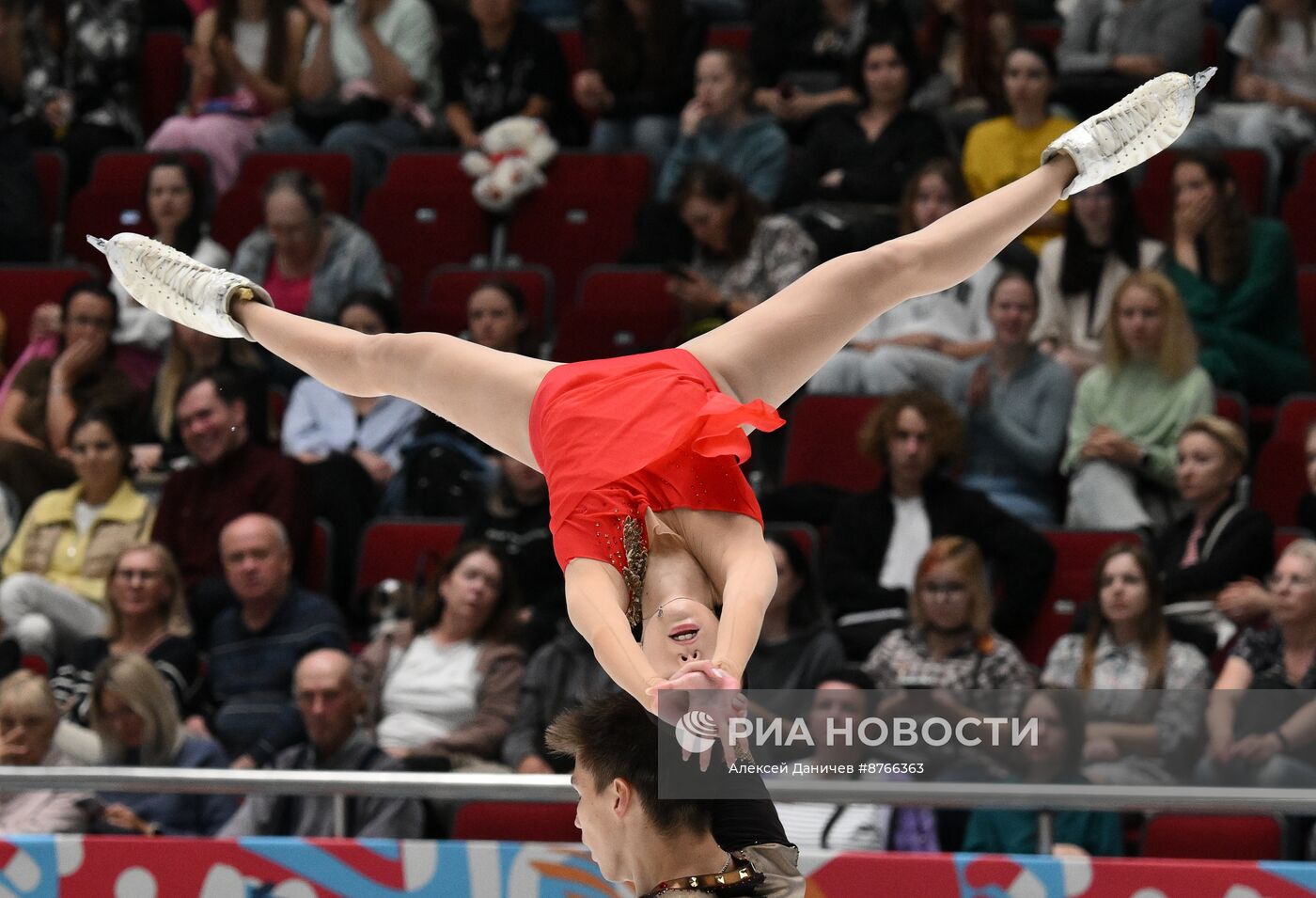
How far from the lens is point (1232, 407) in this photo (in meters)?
6.10

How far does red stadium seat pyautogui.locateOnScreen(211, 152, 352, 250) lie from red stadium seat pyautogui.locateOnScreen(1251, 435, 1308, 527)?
3801 mm

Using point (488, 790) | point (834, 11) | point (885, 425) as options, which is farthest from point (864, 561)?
point (834, 11)

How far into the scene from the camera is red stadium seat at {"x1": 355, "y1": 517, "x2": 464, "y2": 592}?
6258mm

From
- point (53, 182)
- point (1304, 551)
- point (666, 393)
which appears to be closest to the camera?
point (666, 393)

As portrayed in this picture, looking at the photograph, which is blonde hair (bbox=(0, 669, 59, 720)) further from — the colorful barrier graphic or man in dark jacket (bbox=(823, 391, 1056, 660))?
man in dark jacket (bbox=(823, 391, 1056, 660))

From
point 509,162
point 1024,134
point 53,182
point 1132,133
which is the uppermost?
point 53,182

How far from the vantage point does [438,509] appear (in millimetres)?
6516

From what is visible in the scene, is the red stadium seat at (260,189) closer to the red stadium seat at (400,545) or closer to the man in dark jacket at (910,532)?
the red stadium seat at (400,545)

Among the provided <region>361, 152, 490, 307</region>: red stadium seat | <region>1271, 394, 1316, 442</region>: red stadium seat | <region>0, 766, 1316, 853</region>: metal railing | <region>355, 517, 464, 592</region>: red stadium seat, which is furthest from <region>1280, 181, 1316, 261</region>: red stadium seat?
<region>0, 766, 1316, 853</region>: metal railing

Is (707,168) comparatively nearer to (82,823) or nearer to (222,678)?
(222,678)

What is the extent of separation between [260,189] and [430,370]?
385cm

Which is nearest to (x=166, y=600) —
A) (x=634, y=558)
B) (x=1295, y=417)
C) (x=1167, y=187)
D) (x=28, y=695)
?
(x=28, y=695)

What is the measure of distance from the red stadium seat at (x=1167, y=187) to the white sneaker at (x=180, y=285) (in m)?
3.57

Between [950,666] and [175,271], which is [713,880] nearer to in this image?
[175,271]
